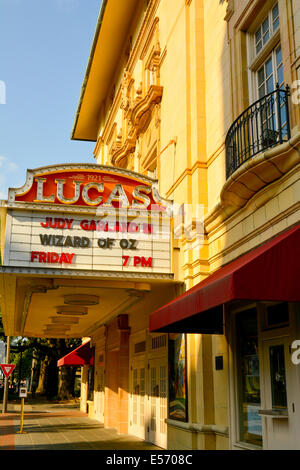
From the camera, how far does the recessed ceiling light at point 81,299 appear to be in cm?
1509

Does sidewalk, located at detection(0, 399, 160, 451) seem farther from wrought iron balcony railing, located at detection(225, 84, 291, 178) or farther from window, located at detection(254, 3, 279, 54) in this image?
window, located at detection(254, 3, 279, 54)

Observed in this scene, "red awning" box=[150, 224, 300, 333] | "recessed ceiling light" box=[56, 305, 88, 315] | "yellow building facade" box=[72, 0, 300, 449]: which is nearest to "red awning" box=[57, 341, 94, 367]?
"recessed ceiling light" box=[56, 305, 88, 315]

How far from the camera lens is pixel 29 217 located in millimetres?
11391

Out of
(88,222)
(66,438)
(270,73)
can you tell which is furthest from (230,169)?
(66,438)

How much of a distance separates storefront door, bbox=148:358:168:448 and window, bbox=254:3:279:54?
8.19m

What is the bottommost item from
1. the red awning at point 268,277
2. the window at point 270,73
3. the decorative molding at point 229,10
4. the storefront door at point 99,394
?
the storefront door at point 99,394

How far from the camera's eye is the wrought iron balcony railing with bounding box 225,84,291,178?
809 centimetres

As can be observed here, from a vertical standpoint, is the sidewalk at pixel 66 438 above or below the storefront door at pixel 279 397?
below

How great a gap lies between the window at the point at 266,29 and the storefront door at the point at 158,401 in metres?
8.19

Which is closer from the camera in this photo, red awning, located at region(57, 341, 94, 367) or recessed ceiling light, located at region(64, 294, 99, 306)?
recessed ceiling light, located at region(64, 294, 99, 306)

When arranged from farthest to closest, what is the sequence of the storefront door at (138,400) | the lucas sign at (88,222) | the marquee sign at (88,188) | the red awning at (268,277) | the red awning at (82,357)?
the red awning at (82,357) < the storefront door at (138,400) < the marquee sign at (88,188) < the lucas sign at (88,222) < the red awning at (268,277)

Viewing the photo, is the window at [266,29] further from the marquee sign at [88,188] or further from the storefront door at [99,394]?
the storefront door at [99,394]

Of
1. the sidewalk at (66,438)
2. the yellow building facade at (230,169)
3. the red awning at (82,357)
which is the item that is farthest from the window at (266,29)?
the red awning at (82,357)

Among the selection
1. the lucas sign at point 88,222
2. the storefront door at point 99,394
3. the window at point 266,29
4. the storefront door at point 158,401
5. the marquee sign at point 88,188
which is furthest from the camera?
the storefront door at point 99,394
